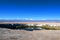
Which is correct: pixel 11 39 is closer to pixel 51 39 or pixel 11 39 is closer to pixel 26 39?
pixel 26 39

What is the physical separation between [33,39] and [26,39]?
0.90m

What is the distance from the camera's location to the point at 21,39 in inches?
635

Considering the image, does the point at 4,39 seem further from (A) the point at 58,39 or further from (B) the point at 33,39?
(A) the point at 58,39

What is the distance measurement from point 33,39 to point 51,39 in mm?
2423

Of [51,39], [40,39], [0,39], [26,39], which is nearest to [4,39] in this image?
[0,39]

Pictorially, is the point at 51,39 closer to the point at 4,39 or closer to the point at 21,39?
the point at 21,39

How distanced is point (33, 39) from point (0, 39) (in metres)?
4.18

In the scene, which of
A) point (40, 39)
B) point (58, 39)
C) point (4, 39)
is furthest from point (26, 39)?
point (58, 39)

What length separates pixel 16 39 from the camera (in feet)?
53.0

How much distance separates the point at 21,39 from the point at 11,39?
1.29 metres

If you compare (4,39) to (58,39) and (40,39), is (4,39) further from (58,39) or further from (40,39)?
(58,39)

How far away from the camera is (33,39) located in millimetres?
16203

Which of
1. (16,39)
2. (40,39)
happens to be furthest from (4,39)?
(40,39)

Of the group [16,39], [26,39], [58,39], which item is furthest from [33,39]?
[58,39]
